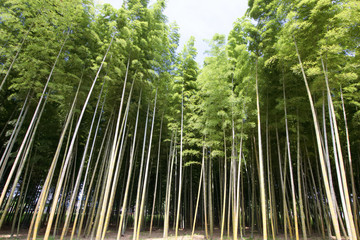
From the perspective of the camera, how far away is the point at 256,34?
464 centimetres

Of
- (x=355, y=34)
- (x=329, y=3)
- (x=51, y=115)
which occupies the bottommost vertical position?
(x=51, y=115)

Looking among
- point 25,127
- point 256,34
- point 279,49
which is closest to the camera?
point 279,49

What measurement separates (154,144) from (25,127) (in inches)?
185

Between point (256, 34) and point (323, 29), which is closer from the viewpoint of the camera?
point (323, 29)

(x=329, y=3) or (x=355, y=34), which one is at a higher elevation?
(x=329, y=3)

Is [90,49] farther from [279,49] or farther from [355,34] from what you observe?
[355,34]

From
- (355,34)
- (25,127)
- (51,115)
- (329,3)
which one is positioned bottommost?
(25,127)

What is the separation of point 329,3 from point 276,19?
112 cm

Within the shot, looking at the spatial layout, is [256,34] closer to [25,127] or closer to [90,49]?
[90,49]

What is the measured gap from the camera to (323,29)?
3.58 meters

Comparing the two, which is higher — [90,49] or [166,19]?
[166,19]

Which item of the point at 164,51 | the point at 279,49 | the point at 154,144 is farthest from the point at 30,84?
the point at 279,49

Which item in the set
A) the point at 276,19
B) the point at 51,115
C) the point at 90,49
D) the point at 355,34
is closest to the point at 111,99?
the point at 90,49

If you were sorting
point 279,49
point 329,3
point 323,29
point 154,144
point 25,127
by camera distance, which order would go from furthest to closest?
point 154,144
point 25,127
point 279,49
point 323,29
point 329,3
